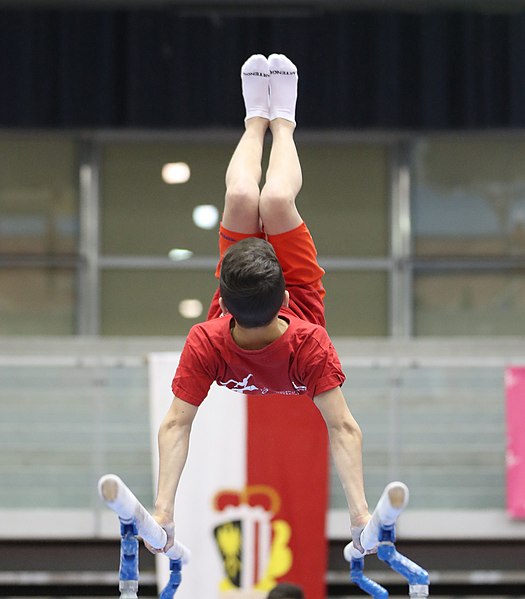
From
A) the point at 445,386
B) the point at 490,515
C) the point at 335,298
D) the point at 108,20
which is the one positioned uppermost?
the point at 108,20

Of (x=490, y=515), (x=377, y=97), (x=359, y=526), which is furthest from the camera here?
(x=377, y=97)

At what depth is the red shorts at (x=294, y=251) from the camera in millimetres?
3840

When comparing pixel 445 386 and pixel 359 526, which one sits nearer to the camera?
pixel 359 526

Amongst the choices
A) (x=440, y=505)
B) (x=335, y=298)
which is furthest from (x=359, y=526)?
(x=335, y=298)

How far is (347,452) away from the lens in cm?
339

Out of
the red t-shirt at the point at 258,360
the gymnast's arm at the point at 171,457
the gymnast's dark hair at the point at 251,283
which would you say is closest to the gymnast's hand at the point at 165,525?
the gymnast's arm at the point at 171,457

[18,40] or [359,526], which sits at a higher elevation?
[18,40]

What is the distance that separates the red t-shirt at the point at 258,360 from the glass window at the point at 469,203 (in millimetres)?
6449

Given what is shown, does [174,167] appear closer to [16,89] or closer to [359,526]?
[16,89]

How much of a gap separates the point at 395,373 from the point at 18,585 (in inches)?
129

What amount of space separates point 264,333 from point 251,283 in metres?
0.23

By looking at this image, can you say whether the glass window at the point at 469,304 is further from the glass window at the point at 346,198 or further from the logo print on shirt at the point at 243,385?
the logo print on shirt at the point at 243,385

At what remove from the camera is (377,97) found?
9.58 meters

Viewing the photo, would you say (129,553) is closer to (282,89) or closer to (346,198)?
(282,89)
